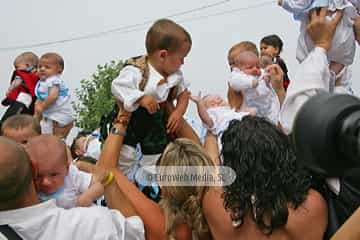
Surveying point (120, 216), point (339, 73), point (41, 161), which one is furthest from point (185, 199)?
point (339, 73)

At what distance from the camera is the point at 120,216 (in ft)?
7.76

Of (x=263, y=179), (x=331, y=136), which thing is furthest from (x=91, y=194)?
(x=331, y=136)

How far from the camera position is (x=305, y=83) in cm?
261

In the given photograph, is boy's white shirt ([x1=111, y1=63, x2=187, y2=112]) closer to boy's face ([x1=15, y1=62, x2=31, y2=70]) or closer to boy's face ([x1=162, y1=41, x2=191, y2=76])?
boy's face ([x1=162, y1=41, x2=191, y2=76])

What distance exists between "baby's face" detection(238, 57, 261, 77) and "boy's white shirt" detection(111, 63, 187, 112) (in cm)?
96

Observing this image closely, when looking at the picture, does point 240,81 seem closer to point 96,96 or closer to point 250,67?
point 250,67

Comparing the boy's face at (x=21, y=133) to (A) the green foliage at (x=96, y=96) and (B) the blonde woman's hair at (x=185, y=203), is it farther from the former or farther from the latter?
(A) the green foliage at (x=96, y=96)

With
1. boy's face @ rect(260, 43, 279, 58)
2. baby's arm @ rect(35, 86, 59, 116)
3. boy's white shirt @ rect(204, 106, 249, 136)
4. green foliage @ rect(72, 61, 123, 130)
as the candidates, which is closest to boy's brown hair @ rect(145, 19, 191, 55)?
boy's white shirt @ rect(204, 106, 249, 136)

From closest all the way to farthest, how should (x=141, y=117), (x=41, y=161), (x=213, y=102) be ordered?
(x=41, y=161) → (x=141, y=117) → (x=213, y=102)

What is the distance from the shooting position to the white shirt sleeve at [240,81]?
159 inches

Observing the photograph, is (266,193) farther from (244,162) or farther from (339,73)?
(339,73)

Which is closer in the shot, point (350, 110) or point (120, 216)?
point (350, 110)

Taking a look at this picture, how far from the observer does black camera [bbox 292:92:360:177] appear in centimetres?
102

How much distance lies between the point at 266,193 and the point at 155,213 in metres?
0.52
